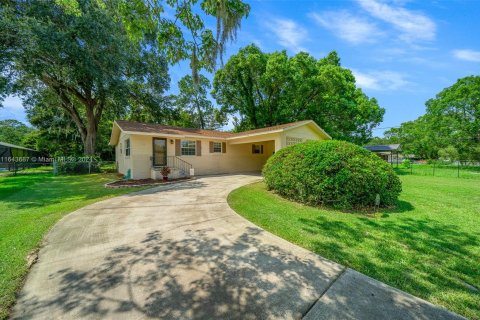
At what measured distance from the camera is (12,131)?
43.2m

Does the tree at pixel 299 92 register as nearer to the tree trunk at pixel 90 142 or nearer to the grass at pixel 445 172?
the grass at pixel 445 172

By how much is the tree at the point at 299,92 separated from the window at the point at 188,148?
9.22 m

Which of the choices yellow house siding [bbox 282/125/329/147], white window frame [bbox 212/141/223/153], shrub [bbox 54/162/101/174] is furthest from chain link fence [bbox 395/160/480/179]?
shrub [bbox 54/162/101/174]

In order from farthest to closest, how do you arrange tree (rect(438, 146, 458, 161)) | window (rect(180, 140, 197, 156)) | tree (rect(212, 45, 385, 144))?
tree (rect(438, 146, 458, 161)), tree (rect(212, 45, 385, 144)), window (rect(180, 140, 197, 156))

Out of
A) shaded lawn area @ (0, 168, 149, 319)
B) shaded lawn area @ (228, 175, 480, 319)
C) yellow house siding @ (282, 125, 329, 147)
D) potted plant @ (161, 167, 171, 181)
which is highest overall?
yellow house siding @ (282, 125, 329, 147)

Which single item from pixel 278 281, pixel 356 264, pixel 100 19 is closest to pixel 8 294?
pixel 278 281

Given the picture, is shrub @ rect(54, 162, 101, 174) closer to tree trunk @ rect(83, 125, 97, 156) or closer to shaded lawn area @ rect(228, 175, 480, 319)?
tree trunk @ rect(83, 125, 97, 156)

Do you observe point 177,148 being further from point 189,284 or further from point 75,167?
point 189,284

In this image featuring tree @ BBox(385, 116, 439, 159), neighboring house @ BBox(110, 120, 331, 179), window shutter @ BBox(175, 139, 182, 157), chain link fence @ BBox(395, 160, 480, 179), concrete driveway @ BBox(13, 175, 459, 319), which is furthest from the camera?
tree @ BBox(385, 116, 439, 159)

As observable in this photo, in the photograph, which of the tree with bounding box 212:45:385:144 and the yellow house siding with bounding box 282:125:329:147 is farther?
the tree with bounding box 212:45:385:144

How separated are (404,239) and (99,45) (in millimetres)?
16973

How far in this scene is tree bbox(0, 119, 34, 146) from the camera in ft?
136

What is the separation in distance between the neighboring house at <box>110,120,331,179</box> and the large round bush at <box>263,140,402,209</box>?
5284 mm

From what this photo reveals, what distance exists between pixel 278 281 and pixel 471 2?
891 centimetres
